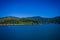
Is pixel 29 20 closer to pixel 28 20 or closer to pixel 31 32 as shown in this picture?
pixel 28 20

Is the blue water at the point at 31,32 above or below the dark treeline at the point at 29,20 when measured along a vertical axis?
below

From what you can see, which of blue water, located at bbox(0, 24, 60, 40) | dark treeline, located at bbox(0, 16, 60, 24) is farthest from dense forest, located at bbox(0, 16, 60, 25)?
blue water, located at bbox(0, 24, 60, 40)

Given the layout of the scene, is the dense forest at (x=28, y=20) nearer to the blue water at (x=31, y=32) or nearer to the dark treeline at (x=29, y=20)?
the dark treeline at (x=29, y=20)

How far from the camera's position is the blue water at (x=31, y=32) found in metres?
2.69

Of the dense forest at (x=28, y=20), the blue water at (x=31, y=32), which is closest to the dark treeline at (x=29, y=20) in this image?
the dense forest at (x=28, y=20)

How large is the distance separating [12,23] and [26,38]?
1.72 feet

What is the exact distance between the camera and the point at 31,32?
2.71 meters

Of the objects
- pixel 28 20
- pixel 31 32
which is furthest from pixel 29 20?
pixel 31 32

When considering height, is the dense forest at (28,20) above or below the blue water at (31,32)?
above

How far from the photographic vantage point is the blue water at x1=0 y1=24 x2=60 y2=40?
106 inches

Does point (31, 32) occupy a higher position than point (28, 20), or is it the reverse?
point (28, 20)

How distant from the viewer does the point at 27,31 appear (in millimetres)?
2723

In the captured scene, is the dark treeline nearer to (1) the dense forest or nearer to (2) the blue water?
(1) the dense forest

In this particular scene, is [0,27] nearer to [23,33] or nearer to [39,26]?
[23,33]
